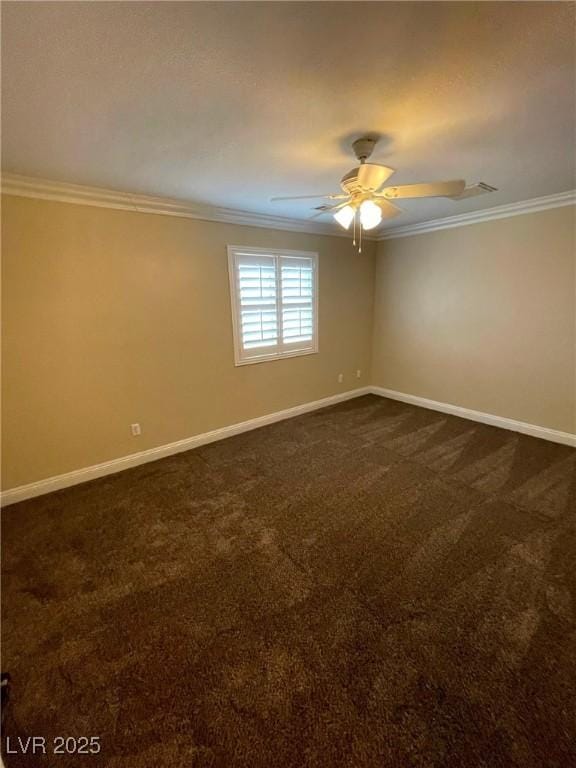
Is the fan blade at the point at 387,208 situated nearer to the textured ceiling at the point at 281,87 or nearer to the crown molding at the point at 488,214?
the textured ceiling at the point at 281,87

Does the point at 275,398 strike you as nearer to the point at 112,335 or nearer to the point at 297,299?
the point at 297,299

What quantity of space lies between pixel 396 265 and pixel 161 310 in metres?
3.23

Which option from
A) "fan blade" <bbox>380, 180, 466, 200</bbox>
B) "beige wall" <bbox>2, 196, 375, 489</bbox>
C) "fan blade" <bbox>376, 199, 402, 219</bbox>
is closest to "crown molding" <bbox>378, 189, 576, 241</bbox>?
"beige wall" <bbox>2, 196, 375, 489</bbox>

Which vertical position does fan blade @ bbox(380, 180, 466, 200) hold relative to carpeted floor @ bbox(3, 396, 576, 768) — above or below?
above

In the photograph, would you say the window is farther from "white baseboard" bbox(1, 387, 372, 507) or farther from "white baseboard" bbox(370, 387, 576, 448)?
"white baseboard" bbox(370, 387, 576, 448)

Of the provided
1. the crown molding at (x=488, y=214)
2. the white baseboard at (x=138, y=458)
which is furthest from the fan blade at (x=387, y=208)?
the white baseboard at (x=138, y=458)

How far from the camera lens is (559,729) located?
3.95 feet

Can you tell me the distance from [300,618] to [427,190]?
7.79 feet

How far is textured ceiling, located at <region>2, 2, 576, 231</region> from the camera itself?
1031mm

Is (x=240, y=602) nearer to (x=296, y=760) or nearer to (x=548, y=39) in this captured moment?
(x=296, y=760)

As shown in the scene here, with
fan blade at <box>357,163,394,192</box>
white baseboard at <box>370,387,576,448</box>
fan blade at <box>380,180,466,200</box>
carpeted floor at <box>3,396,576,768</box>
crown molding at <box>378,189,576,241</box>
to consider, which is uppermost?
crown molding at <box>378,189,576,241</box>

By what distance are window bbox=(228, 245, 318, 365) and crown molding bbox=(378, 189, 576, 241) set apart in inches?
50.4

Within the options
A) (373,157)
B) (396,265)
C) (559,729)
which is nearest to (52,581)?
(559,729)

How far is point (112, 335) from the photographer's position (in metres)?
2.86
